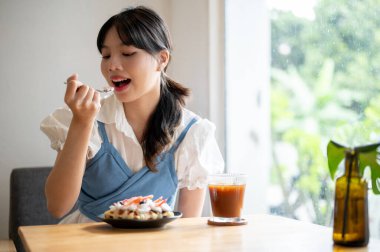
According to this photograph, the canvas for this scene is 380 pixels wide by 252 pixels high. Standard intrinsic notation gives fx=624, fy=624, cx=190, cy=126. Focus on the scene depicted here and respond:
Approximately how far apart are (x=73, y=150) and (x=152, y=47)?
1.58 feet

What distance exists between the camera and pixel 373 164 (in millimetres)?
1276

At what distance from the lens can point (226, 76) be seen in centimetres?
285

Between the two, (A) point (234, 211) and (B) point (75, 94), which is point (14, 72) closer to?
(B) point (75, 94)

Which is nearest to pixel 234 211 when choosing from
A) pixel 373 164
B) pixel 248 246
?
pixel 248 246

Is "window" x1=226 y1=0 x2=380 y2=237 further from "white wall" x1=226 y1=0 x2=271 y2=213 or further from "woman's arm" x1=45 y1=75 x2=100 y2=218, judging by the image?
"woman's arm" x1=45 y1=75 x2=100 y2=218

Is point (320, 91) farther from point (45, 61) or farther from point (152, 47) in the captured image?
point (45, 61)

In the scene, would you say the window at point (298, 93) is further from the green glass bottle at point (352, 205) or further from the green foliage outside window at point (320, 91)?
the green glass bottle at point (352, 205)

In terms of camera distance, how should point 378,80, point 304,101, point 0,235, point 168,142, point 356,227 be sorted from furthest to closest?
point 0,235, point 304,101, point 378,80, point 168,142, point 356,227

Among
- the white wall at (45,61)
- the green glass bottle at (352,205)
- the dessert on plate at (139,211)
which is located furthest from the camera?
the white wall at (45,61)

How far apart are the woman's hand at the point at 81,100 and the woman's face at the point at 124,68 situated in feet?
0.91

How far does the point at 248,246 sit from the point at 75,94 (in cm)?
61

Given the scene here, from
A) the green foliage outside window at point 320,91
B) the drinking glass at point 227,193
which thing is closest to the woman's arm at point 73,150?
the drinking glass at point 227,193

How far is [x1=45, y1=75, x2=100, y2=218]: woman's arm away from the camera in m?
1.58

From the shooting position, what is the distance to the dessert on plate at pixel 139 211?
150cm
